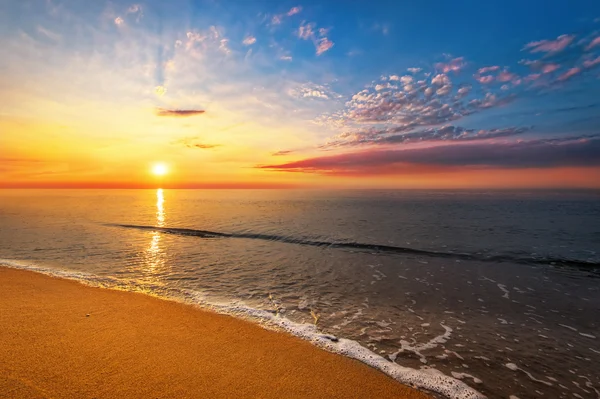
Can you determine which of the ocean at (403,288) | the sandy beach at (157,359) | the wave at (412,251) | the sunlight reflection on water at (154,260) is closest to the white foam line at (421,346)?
the ocean at (403,288)

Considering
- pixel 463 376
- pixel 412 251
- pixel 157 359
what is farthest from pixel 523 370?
pixel 412 251

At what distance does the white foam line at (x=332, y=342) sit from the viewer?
18.2 ft

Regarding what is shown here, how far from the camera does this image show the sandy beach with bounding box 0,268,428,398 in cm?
475

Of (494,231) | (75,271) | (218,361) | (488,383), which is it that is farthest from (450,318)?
(494,231)

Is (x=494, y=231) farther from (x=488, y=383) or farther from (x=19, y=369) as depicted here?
(x=19, y=369)

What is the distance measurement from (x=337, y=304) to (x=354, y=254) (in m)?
9.53

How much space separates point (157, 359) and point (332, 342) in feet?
13.6

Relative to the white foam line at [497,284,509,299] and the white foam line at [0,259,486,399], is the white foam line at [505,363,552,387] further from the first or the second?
the white foam line at [497,284,509,299]

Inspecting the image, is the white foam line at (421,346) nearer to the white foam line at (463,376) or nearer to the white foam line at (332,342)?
the white foam line at (332,342)

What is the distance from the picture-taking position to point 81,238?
73.2ft

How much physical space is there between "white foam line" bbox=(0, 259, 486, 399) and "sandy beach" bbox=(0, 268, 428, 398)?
13.1 inches

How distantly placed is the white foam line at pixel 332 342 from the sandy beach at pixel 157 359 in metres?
0.33

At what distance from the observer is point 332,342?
7113mm

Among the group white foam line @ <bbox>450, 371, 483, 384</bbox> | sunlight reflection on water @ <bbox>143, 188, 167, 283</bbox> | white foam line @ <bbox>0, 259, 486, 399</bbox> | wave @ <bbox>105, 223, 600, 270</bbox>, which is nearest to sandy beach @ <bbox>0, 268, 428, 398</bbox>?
white foam line @ <bbox>0, 259, 486, 399</bbox>
